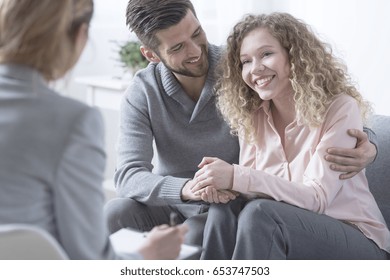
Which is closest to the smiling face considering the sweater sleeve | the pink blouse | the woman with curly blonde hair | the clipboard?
the woman with curly blonde hair

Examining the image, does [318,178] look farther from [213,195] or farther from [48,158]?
Answer: [48,158]

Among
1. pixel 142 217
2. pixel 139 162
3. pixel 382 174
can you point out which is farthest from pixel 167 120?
pixel 382 174

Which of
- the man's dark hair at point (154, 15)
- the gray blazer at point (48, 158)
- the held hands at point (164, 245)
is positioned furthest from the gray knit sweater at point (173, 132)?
the gray blazer at point (48, 158)

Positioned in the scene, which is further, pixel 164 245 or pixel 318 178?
pixel 318 178

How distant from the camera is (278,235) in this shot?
1614mm

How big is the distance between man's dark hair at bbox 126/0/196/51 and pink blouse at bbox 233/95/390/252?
44 centimetres

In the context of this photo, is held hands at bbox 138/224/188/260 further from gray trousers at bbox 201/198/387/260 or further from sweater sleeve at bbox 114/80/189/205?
sweater sleeve at bbox 114/80/189/205

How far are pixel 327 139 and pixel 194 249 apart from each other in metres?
0.57

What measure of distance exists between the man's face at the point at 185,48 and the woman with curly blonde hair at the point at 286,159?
0.09m

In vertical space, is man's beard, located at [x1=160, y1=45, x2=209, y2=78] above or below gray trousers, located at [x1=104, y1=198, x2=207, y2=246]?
above

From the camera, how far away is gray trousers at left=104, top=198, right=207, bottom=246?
1.85m

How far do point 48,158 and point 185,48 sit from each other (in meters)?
0.95

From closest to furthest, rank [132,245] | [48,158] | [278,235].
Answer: [48,158], [132,245], [278,235]
